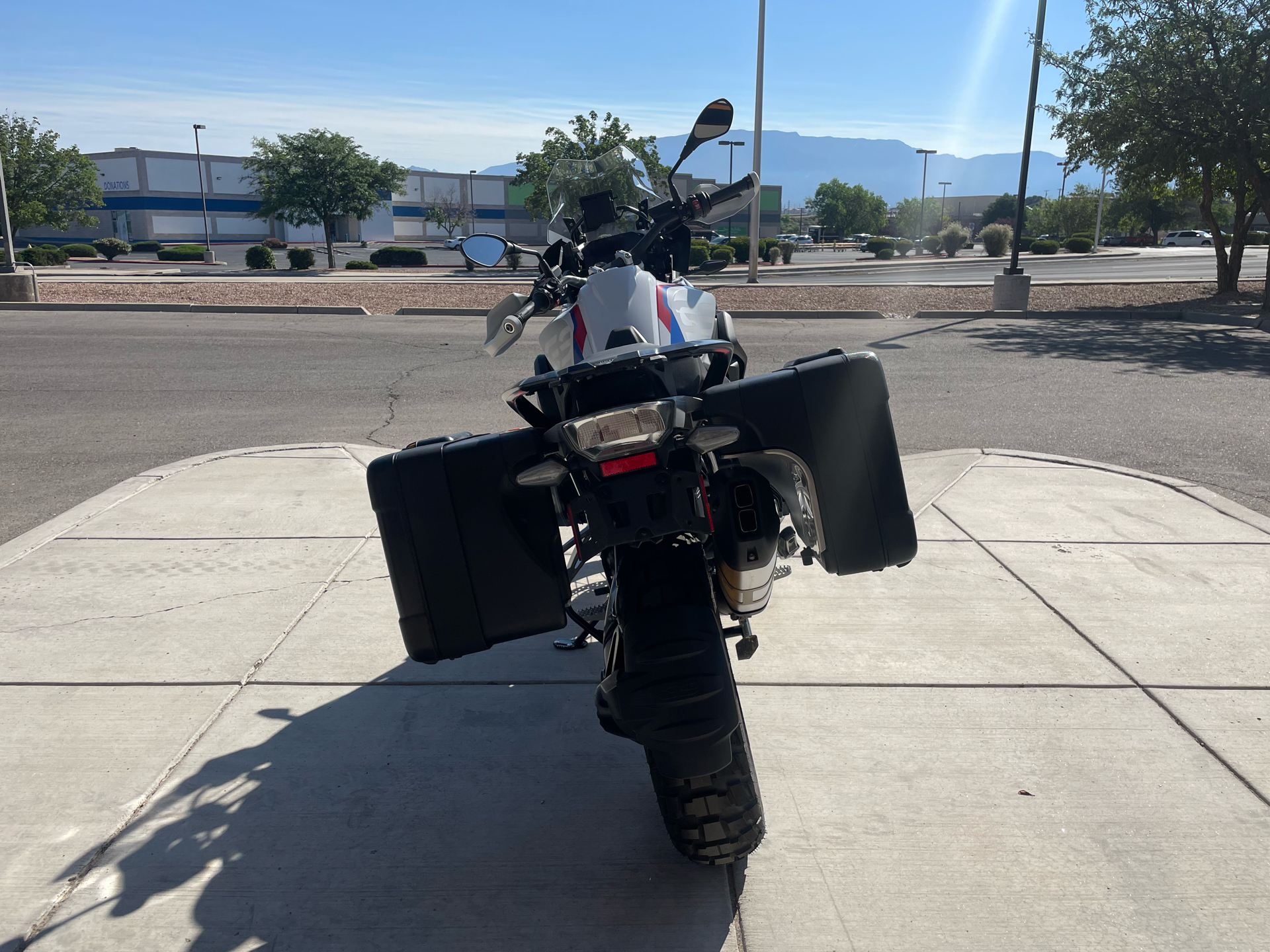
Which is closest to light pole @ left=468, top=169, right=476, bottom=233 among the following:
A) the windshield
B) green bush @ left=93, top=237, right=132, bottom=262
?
green bush @ left=93, top=237, right=132, bottom=262

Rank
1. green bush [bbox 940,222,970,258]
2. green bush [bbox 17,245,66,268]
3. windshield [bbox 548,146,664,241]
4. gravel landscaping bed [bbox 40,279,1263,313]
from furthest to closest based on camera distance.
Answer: green bush [bbox 940,222,970,258] < green bush [bbox 17,245,66,268] < gravel landscaping bed [bbox 40,279,1263,313] < windshield [bbox 548,146,664,241]

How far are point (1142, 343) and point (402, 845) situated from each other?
46.9 feet

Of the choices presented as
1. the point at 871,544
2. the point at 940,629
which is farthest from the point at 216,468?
the point at 871,544

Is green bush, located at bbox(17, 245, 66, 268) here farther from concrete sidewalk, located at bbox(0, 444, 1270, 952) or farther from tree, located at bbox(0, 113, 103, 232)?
concrete sidewalk, located at bbox(0, 444, 1270, 952)

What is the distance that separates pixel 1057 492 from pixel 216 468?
229 inches

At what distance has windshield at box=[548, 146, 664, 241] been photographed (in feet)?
14.2

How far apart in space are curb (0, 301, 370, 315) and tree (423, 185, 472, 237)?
209 feet

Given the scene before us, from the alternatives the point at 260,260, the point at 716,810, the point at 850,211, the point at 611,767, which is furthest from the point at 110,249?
the point at 850,211

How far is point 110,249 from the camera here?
52.5 m

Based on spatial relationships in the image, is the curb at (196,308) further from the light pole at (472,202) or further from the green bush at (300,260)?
the light pole at (472,202)

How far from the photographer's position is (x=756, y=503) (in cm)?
273

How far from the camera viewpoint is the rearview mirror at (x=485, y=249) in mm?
4223

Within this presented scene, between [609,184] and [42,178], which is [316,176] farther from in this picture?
[609,184]

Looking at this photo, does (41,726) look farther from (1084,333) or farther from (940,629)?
(1084,333)
